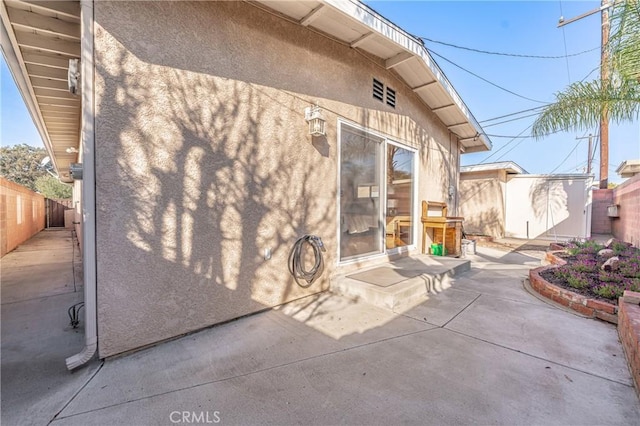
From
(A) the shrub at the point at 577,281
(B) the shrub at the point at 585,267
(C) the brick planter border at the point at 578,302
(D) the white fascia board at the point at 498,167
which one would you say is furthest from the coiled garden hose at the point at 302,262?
(D) the white fascia board at the point at 498,167

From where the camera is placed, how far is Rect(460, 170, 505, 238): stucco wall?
12.1 metres

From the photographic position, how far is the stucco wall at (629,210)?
645 cm

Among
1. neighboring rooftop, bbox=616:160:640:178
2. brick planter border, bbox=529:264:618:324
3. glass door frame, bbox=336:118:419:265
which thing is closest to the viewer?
brick planter border, bbox=529:264:618:324

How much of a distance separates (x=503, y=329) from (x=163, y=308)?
3.66 meters

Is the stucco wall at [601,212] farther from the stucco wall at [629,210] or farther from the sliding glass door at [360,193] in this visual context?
the sliding glass door at [360,193]

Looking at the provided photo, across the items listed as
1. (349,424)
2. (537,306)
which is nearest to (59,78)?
(349,424)

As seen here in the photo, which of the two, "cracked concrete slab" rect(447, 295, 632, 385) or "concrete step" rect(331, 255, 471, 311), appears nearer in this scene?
"cracked concrete slab" rect(447, 295, 632, 385)

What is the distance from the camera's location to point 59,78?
4242 mm

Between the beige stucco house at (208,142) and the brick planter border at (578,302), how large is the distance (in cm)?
255

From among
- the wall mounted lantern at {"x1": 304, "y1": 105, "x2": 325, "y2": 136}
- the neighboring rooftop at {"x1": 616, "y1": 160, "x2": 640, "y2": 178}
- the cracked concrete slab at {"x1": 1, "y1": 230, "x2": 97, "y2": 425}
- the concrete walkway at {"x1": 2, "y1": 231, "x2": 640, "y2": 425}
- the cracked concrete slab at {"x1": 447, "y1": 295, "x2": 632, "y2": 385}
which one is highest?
the neighboring rooftop at {"x1": 616, "y1": 160, "x2": 640, "y2": 178}

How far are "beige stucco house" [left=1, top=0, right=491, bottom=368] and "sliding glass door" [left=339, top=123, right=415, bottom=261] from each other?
0.12 ft

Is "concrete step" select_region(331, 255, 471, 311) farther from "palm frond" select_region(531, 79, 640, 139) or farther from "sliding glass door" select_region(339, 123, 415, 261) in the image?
"palm frond" select_region(531, 79, 640, 139)

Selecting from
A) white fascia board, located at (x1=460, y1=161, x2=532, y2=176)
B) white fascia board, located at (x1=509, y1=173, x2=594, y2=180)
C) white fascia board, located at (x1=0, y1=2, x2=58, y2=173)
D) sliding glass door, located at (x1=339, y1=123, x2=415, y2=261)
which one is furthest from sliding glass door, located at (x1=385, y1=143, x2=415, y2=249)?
white fascia board, located at (x1=509, y1=173, x2=594, y2=180)

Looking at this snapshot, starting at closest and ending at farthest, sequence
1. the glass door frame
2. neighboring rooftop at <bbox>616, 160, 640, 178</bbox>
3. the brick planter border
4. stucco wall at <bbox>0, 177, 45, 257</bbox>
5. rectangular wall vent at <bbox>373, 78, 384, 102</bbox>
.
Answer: the brick planter border, the glass door frame, rectangular wall vent at <bbox>373, 78, 384, 102</bbox>, stucco wall at <bbox>0, 177, 45, 257</bbox>, neighboring rooftop at <bbox>616, 160, 640, 178</bbox>
